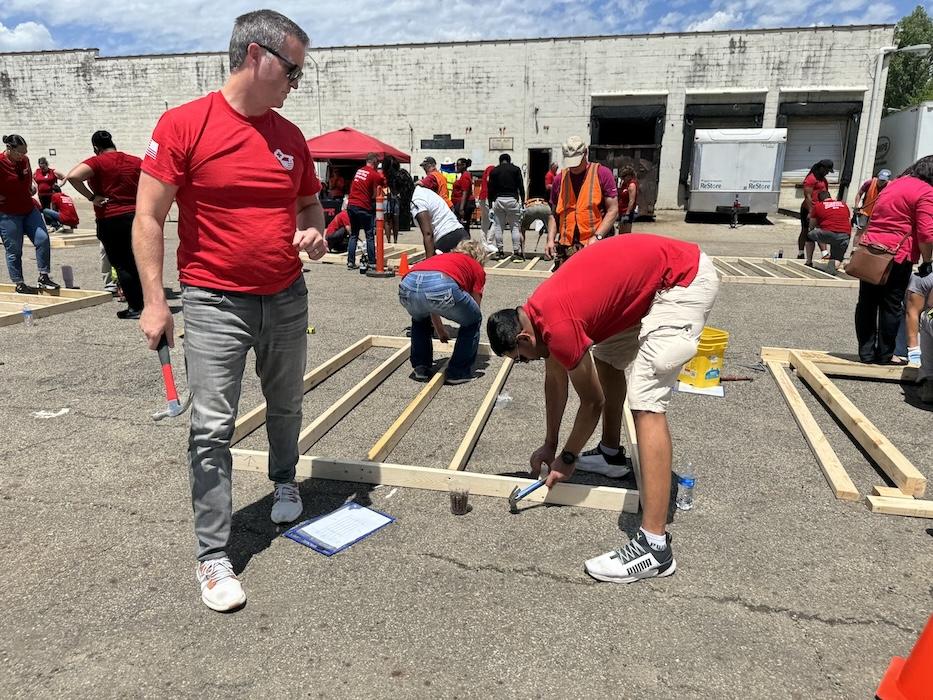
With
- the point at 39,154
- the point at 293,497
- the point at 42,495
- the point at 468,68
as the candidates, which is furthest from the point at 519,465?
the point at 39,154

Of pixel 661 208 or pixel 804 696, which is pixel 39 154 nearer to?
pixel 661 208

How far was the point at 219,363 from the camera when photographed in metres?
2.58

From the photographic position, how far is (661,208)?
1062 inches

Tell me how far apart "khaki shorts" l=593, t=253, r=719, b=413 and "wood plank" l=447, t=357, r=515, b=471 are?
1315mm

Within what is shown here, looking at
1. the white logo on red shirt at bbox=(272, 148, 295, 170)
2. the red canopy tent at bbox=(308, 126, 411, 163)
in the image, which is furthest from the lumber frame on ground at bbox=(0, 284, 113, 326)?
the red canopy tent at bbox=(308, 126, 411, 163)

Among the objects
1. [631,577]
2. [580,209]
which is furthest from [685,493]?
[580,209]

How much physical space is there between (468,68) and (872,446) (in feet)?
82.8

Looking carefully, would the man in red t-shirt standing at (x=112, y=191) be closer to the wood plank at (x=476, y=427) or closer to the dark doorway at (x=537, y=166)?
the wood plank at (x=476, y=427)

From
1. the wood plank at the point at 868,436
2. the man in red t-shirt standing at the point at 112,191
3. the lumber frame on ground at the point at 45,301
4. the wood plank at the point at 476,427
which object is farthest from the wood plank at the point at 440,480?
the lumber frame on ground at the point at 45,301

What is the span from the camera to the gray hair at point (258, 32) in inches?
93.8

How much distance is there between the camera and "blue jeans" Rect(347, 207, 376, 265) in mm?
10586

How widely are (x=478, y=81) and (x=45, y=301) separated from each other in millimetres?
21741

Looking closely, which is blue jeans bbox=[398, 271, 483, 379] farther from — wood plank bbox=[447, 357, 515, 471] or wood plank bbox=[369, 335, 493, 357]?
wood plank bbox=[369, 335, 493, 357]

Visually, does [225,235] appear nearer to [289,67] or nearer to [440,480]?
[289,67]
